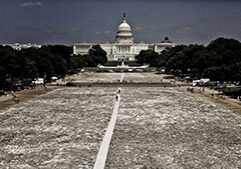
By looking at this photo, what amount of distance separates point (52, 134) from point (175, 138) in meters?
10.8

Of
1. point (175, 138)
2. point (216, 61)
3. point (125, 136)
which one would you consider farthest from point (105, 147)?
point (216, 61)

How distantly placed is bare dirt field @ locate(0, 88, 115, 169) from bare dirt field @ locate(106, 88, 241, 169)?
2.09 m

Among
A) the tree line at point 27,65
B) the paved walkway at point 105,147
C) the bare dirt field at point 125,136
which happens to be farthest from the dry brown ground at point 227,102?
the tree line at point 27,65

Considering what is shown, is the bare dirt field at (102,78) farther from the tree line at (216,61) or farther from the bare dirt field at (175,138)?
the bare dirt field at (175,138)

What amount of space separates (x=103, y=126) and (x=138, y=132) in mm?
4062

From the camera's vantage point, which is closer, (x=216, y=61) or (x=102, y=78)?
(x=216, y=61)

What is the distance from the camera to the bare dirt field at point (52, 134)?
75.2ft

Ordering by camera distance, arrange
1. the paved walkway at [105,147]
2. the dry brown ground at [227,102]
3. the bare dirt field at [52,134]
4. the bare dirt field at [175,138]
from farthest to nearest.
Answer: the dry brown ground at [227,102], the bare dirt field at [52,134], the bare dirt field at [175,138], the paved walkway at [105,147]

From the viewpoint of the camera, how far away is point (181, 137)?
29.0m

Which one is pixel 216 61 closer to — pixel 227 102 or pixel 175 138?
pixel 227 102

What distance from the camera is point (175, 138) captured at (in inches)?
1130

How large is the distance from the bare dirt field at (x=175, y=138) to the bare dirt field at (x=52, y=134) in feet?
6.84

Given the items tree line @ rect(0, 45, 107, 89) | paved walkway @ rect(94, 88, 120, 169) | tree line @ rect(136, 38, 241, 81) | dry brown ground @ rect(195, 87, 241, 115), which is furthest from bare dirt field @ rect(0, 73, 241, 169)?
tree line @ rect(0, 45, 107, 89)

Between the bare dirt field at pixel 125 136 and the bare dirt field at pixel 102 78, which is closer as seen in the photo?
the bare dirt field at pixel 125 136
